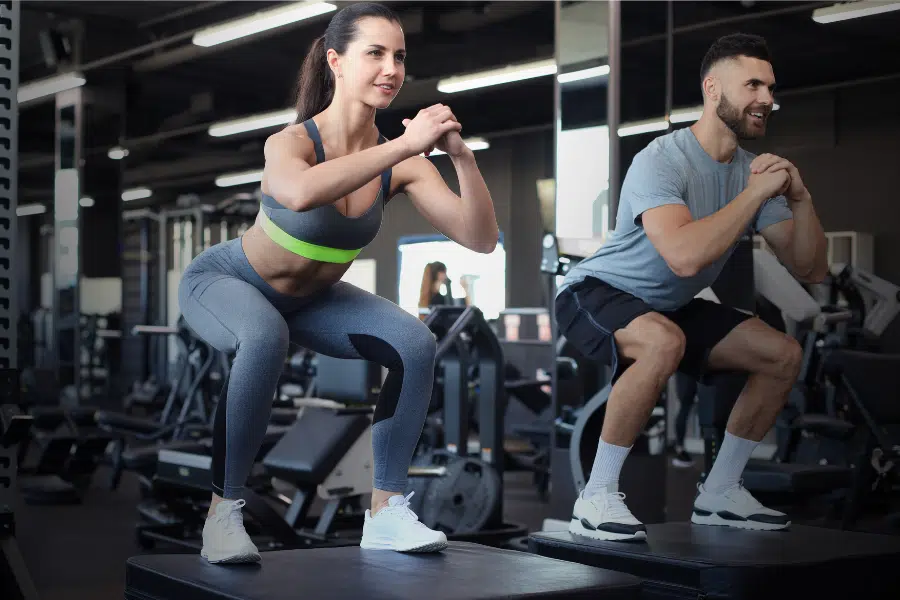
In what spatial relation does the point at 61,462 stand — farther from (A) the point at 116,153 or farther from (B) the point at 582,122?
(A) the point at 116,153

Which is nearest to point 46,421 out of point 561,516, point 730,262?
point 561,516

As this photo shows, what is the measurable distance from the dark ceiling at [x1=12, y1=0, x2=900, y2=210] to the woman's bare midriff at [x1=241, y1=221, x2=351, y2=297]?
2.59 meters

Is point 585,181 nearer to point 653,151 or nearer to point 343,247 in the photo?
point 653,151

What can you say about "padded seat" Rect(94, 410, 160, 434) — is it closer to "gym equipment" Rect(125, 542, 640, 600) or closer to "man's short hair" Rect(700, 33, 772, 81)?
"gym equipment" Rect(125, 542, 640, 600)

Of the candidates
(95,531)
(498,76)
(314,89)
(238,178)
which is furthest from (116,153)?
(314,89)

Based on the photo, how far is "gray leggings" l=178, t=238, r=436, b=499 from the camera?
190 centimetres

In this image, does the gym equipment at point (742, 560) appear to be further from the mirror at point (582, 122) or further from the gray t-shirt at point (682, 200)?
the mirror at point (582, 122)

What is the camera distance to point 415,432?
2.08 metres

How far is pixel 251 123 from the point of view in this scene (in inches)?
471

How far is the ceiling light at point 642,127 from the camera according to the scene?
4273 millimetres

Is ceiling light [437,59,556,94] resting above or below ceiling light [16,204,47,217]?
above

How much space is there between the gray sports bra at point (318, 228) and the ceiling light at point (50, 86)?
26.4ft

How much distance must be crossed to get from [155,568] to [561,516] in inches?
95.7

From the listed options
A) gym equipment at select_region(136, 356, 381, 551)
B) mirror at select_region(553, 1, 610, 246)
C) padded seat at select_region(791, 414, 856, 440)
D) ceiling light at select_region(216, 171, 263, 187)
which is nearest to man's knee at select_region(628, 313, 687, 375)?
gym equipment at select_region(136, 356, 381, 551)
